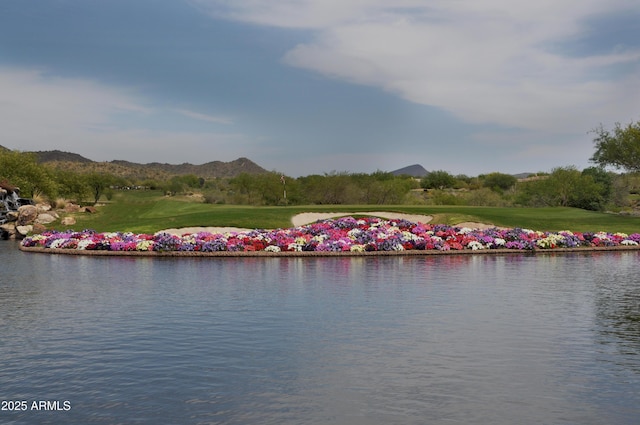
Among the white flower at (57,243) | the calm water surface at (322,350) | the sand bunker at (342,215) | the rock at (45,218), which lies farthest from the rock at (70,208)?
the calm water surface at (322,350)

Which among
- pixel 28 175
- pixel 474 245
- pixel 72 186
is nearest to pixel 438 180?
pixel 72 186

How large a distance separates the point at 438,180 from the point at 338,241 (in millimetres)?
100076

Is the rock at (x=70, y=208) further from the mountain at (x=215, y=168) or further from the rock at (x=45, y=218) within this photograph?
the mountain at (x=215, y=168)

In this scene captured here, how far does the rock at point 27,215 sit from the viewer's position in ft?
151

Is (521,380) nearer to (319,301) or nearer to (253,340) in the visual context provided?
(253,340)

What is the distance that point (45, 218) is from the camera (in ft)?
154

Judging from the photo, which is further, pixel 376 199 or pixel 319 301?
pixel 376 199

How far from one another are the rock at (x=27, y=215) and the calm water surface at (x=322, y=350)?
31.7 meters

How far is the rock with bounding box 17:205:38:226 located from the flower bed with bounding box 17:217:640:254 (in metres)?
17.6

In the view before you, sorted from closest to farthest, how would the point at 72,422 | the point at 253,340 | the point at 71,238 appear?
the point at 72,422
the point at 253,340
the point at 71,238

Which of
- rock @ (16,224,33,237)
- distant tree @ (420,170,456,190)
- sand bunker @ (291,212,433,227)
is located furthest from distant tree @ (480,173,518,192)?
rock @ (16,224,33,237)

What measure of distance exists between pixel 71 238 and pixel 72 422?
78.0 ft

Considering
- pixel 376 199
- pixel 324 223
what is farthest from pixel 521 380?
pixel 376 199

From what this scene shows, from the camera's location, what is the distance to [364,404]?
7273 mm
